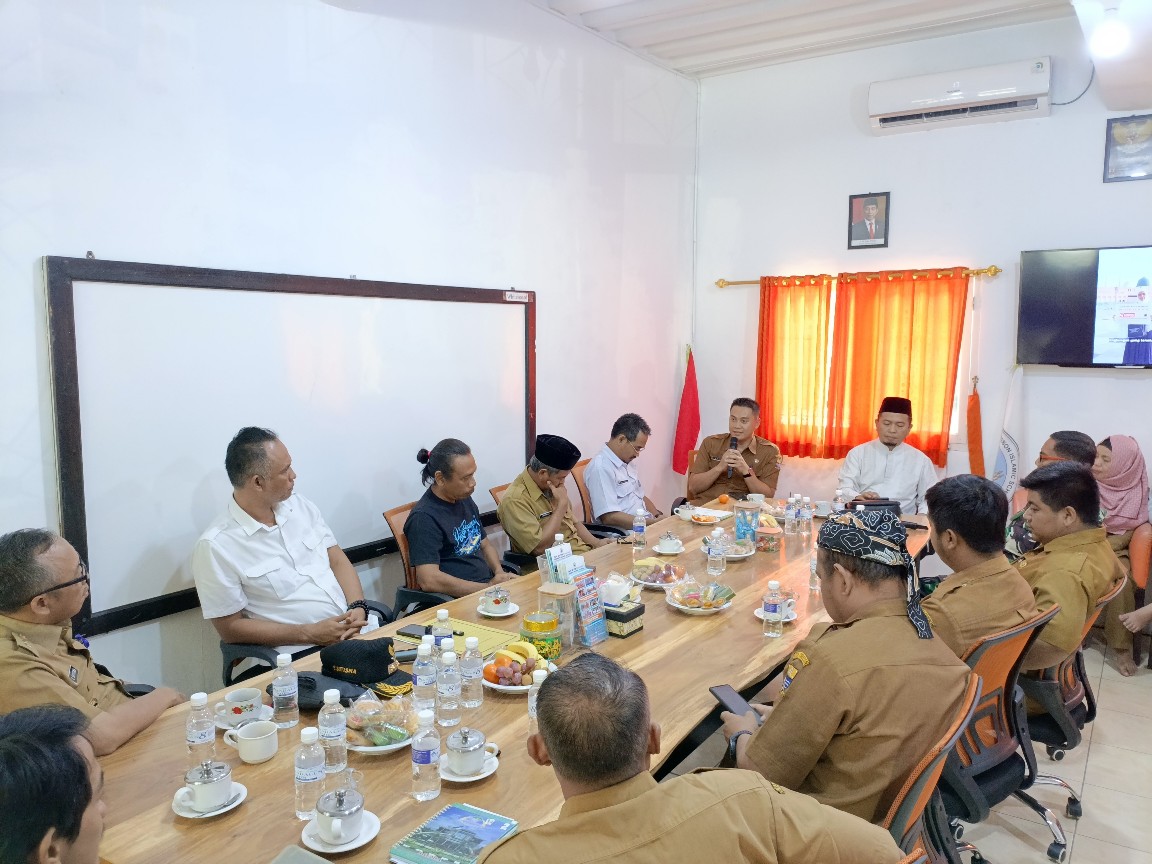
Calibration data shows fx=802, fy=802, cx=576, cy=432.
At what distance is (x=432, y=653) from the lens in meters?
2.24

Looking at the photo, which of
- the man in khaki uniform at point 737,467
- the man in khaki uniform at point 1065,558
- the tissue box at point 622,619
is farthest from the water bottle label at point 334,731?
the man in khaki uniform at point 737,467

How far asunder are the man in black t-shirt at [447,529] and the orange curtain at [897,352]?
3182mm

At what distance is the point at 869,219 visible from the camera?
5.74 meters

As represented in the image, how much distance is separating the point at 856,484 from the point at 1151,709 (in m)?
2.00

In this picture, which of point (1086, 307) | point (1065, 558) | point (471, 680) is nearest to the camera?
point (471, 680)

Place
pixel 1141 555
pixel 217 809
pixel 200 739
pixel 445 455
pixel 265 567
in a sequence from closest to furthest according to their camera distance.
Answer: pixel 217 809 < pixel 200 739 < pixel 265 567 < pixel 445 455 < pixel 1141 555

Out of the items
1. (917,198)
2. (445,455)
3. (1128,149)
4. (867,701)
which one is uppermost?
(1128,149)

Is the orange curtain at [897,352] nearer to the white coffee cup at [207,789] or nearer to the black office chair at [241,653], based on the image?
the black office chair at [241,653]

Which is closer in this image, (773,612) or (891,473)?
(773,612)

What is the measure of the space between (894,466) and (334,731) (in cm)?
438

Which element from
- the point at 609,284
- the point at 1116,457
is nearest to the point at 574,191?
the point at 609,284

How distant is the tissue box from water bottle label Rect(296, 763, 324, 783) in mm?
1163

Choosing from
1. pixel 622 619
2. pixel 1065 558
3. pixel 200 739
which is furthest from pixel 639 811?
pixel 1065 558

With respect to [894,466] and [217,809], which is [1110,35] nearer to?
[894,466]
